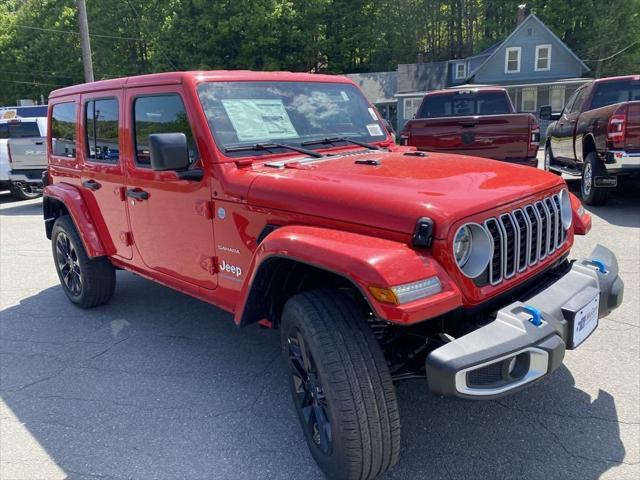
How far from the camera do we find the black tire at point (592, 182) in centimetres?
808

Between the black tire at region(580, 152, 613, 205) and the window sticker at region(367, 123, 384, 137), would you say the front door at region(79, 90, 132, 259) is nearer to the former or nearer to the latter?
the window sticker at region(367, 123, 384, 137)

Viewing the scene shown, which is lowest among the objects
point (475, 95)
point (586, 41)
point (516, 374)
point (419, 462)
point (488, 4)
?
point (419, 462)

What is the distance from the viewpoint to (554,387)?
3.34m

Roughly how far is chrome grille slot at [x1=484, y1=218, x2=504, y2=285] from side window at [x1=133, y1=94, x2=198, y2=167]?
5.90 feet

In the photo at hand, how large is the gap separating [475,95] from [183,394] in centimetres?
863

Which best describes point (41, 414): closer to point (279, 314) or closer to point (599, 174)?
point (279, 314)

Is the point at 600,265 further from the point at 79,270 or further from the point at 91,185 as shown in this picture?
the point at 79,270

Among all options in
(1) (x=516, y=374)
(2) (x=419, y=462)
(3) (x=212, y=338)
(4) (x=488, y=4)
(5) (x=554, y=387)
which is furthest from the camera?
(4) (x=488, y=4)

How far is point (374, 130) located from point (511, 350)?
7.84 ft

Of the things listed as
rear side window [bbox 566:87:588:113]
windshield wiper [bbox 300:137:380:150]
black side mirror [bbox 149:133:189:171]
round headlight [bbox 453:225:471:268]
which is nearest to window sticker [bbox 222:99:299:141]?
windshield wiper [bbox 300:137:380:150]

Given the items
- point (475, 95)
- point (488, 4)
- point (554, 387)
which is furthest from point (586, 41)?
point (554, 387)

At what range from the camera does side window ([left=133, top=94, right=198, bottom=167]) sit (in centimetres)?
342

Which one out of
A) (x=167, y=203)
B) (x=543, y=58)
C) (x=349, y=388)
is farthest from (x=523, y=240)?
(x=543, y=58)

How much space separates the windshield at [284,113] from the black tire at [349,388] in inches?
51.4
